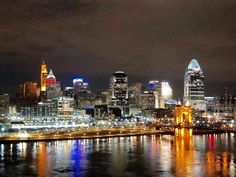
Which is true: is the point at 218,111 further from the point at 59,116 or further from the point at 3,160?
the point at 3,160

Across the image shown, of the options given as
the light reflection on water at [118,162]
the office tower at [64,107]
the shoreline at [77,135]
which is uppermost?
the office tower at [64,107]

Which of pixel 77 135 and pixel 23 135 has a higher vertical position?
pixel 23 135

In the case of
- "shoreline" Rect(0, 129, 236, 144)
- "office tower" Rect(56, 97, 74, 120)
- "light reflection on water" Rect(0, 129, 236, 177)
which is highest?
"office tower" Rect(56, 97, 74, 120)

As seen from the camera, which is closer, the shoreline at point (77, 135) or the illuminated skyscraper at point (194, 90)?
the shoreline at point (77, 135)

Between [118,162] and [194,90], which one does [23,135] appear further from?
[194,90]

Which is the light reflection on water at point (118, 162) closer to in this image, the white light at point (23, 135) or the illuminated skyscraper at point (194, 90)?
the white light at point (23, 135)

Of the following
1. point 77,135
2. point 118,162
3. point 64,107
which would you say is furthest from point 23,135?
point 64,107

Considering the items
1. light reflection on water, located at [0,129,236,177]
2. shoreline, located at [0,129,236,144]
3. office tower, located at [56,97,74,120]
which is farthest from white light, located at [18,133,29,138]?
office tower, located at [56,97,74,120]

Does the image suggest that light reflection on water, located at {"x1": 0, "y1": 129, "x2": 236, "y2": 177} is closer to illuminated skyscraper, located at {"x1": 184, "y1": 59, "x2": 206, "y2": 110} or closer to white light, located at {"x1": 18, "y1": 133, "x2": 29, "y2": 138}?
white light, located at {"x1": 18, "y1": 133, "x2": 29, "y2": 138}

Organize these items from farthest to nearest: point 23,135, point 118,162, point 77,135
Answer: point 77,135 < point 23,135 < point 118,162

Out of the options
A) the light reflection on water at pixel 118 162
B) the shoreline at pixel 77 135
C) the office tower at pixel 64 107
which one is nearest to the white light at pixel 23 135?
the shoreline at pixel 77 135

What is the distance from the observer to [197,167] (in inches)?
1373

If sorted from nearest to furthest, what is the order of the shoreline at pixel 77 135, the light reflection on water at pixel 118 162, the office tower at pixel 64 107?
1. the light reflection on water at pixel 118 162
2. the shoreline at pixel 77 135
3. the office tower at pixel 64 107

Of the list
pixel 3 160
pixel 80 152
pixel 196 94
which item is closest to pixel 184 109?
pixel 196 94
